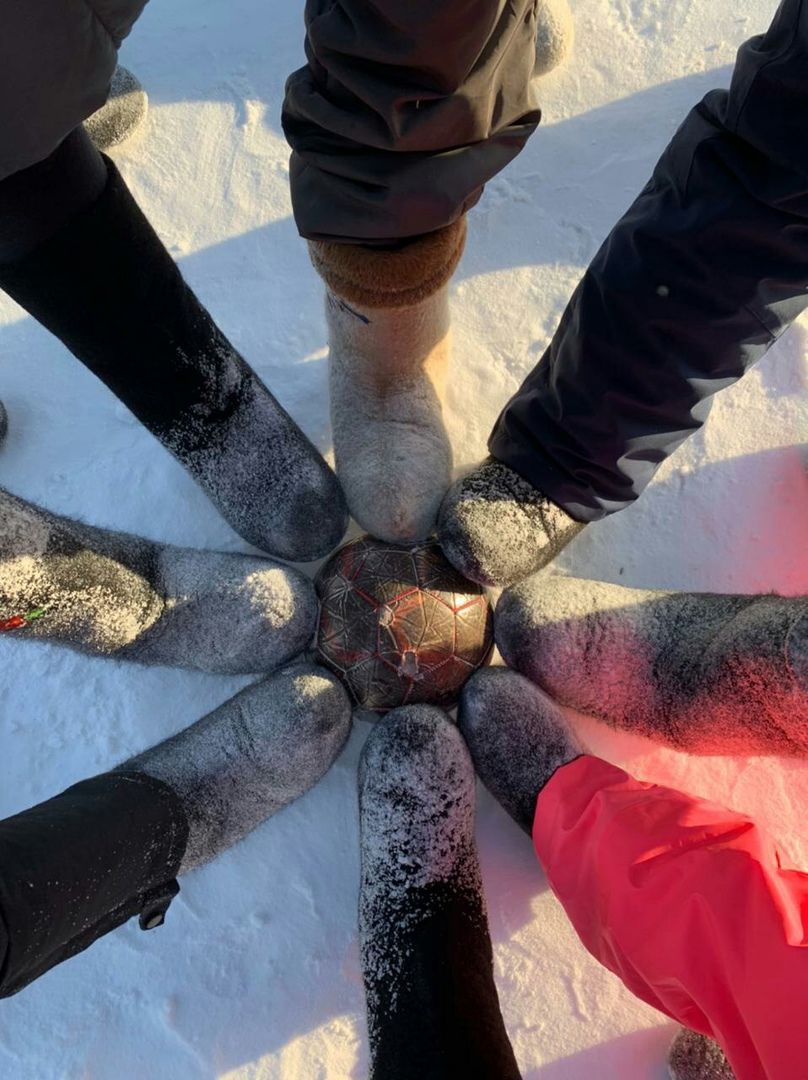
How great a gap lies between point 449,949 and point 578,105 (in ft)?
3.79

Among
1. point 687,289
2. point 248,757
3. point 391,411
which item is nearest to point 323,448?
point 391,411

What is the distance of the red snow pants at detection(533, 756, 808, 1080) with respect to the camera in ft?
1.95

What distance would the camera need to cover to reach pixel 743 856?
67 cm

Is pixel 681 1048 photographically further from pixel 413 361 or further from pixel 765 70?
pixel 765 70

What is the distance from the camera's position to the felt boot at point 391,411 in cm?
88

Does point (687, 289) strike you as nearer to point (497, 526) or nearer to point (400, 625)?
point (497, 526)

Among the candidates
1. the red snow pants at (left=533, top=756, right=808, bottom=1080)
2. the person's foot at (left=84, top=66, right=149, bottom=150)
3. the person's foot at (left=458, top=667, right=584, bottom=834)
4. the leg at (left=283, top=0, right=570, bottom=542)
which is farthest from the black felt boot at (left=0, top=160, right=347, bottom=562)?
the person's foot at (left=84, top=66, right=149, bottom=150)

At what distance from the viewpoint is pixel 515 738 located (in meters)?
0.91

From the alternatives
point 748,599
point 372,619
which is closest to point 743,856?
point 748,599

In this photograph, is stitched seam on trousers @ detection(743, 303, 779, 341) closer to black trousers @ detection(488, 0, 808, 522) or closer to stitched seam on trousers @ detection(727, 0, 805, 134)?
black trousers @ detection(488, 0, 808, 522)

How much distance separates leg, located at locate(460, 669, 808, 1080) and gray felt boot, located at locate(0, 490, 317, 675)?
0.79 ft

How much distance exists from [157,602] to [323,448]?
30cm

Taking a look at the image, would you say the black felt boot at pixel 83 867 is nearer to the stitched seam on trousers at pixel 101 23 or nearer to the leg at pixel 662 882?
the leg at pixel 662 882

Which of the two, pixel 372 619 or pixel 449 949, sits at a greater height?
pixel 372 619
